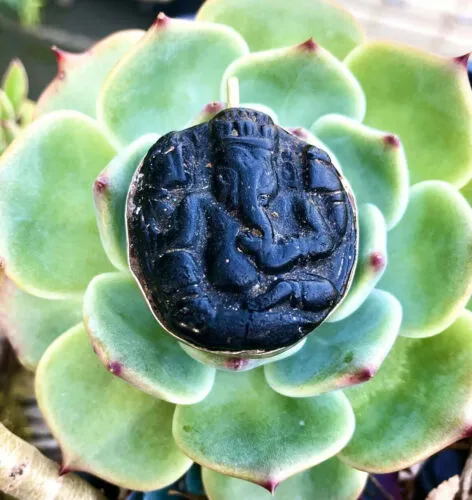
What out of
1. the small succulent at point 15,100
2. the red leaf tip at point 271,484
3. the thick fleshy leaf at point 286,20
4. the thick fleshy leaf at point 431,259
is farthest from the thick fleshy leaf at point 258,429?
the small succulent at point 15,100

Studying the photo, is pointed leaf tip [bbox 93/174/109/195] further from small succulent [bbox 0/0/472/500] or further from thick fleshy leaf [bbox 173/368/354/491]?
thick fleshy leaf [bbox 173/368/354/491]

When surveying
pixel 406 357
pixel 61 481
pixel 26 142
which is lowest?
pixel 61 481

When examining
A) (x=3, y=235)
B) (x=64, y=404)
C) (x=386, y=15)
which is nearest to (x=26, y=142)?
(x=3, y=235)

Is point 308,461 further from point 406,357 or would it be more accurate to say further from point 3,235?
point 3,235

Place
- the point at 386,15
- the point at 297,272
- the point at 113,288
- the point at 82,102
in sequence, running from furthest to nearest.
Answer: the point at 386,15, the point at 82,102, the point at 113,288, the point at 297,272

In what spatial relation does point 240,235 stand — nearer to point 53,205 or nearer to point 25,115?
point 53,205

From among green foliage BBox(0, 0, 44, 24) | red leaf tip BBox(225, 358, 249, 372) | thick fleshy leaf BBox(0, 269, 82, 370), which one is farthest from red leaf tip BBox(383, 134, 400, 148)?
green foliage BBox(0, 0, 44, 24)

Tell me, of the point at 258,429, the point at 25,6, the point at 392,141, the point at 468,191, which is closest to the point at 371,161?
the point at 392,141
